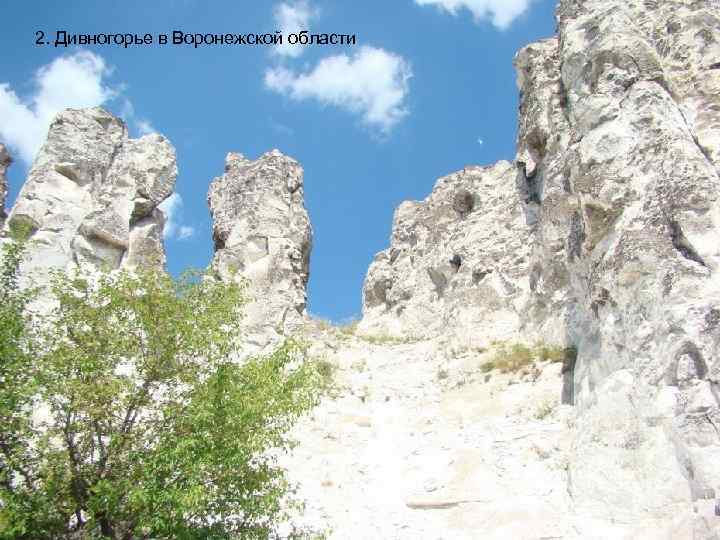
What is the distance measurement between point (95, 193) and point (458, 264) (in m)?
14.3

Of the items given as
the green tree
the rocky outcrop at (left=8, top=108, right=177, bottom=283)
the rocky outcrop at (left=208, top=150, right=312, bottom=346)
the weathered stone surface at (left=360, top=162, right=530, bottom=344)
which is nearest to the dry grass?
the weathered stone surface at (left=360, top=162, right=530, bottom=344)

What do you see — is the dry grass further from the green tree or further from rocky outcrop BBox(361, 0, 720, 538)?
the green tree

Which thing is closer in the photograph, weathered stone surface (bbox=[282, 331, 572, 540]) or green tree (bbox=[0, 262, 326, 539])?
green tree (bbox=[0, 262, 326, 539])

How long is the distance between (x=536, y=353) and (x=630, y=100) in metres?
6.48

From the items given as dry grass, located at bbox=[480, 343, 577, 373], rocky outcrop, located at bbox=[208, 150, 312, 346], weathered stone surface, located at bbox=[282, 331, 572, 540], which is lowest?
weathered stone surface, located at bbox=[282, 331, 572, 540]

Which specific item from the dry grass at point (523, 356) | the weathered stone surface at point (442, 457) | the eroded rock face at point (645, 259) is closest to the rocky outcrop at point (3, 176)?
the weathered stone surface at point (442, 457)

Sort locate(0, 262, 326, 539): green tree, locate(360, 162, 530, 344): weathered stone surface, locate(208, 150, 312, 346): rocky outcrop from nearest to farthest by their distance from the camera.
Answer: locate(0, 262, 326, 539): green tree < locate(208, 150, 312, 346): rocky outcrop < locate(360, 162, 530, 344): weathered stone surface

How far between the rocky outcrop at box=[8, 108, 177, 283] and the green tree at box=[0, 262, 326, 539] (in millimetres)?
8892

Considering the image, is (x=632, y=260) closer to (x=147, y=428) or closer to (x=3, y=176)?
(x=147, y=428)

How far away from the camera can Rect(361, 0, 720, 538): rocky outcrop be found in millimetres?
9828

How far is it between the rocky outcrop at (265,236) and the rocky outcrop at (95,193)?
2.91m

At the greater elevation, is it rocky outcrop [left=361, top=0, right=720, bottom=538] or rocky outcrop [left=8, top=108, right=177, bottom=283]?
rocky outcrop [left=8, top=108, right=177, bottom=283]

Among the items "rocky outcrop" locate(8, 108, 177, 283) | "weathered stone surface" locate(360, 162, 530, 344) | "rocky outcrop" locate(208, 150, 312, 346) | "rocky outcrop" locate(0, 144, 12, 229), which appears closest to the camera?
"rocky outcrop" locate(8, 108, 177, 283)

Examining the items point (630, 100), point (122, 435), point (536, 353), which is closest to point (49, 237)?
point (122, 435)
